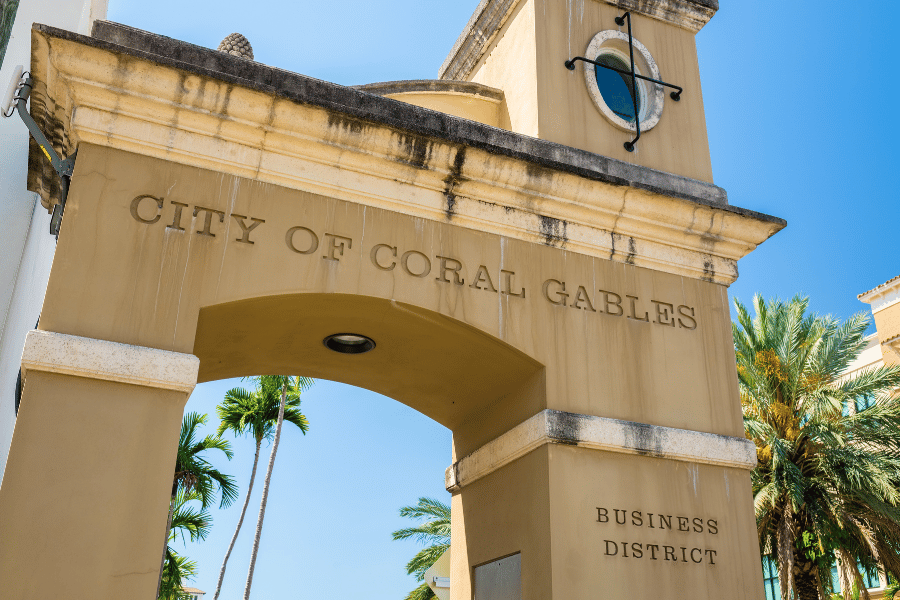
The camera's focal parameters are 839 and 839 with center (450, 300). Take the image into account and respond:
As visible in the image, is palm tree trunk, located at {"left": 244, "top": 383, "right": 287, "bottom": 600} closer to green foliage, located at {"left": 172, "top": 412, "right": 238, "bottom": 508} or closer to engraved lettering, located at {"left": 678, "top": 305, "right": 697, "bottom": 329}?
green foliage, located at {"left": 172, "top": 412, "right": 238, "bottom": 508}

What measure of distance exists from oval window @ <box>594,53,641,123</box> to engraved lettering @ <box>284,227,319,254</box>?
342 centimetres

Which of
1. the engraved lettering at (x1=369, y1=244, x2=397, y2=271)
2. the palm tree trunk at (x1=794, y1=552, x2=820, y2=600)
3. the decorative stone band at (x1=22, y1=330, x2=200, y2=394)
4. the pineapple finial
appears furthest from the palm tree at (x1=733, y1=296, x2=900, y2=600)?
the decorative stone band at (x1=22, y1=330, x2=200, y2=394)

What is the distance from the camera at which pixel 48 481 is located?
16.3 feet

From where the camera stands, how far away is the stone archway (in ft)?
17.0

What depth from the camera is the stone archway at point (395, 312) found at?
17.0 feet

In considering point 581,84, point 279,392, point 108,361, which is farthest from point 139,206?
point 279,392

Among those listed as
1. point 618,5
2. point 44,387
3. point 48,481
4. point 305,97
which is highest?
point 618,5

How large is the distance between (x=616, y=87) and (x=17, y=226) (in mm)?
7122

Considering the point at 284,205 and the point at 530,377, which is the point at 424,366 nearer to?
the point at 530,377

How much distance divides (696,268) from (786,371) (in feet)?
40.5

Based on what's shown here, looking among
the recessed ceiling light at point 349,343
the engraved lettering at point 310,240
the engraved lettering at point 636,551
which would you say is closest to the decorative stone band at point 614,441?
the engraved lettering at point 636,551

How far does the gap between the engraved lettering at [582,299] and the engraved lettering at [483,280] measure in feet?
2.46

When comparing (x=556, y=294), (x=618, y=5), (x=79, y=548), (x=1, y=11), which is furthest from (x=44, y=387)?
(x=618, y=5)

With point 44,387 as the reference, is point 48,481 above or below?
below
